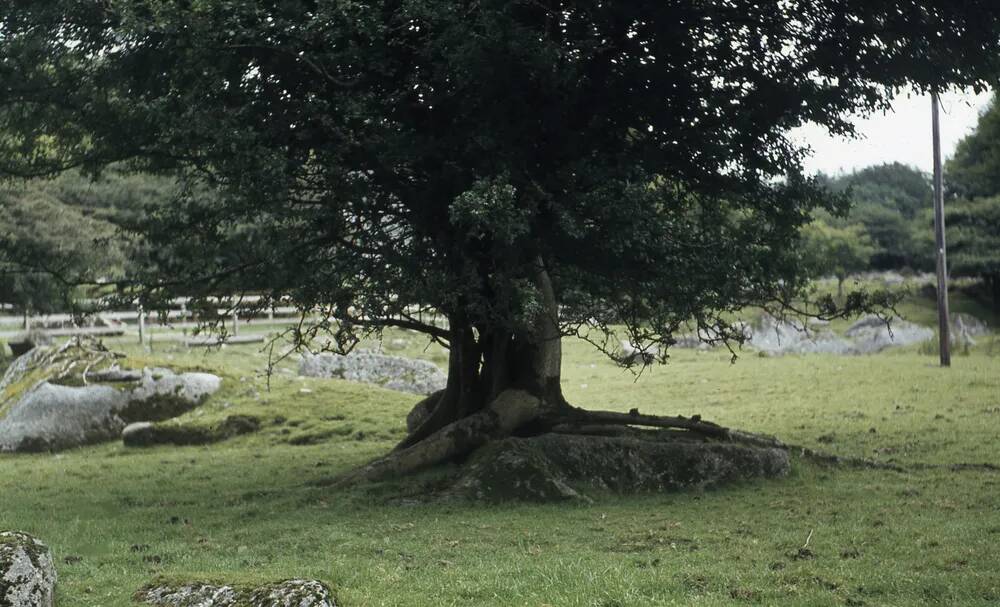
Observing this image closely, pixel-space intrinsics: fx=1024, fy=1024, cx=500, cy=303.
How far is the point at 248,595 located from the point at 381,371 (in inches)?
931

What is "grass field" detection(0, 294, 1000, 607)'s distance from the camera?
31.6ft

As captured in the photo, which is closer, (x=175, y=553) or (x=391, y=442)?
(x=175, y=553)

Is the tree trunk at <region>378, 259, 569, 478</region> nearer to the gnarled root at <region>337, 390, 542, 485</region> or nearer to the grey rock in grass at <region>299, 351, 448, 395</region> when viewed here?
the gnarled root at <region>337, 390, 542, 485</region>

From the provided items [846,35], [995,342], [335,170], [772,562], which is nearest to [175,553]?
[335,170]

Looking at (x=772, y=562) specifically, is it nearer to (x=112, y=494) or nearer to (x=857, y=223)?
(x=112, y=494)

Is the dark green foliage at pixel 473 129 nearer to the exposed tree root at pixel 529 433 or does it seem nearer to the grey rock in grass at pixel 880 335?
the exposed tree root at pixel 529 433

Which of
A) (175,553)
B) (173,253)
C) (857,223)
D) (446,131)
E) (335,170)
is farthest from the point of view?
(857,223)

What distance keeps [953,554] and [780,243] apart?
750 cm

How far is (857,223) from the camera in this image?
268 ft

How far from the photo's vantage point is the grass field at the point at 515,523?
9.63 metres

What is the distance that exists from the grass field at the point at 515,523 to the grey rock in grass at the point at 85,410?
2.54ft

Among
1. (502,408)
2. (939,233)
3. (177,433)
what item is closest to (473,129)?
(502,408)

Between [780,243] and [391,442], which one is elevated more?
[780,243]

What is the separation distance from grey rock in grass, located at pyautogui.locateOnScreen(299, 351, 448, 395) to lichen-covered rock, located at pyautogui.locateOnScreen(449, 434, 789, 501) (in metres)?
15.4
